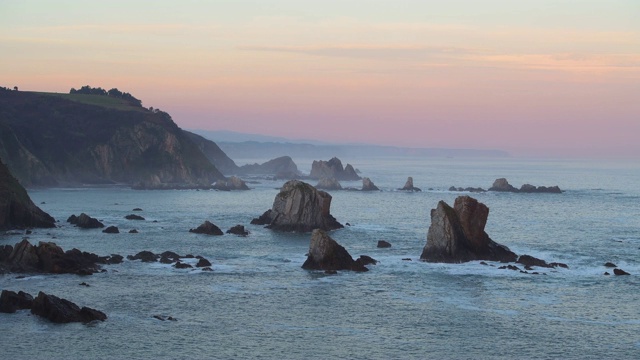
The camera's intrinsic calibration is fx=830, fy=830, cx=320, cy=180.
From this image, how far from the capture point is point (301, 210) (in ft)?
397

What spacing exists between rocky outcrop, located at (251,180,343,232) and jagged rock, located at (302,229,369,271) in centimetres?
3309

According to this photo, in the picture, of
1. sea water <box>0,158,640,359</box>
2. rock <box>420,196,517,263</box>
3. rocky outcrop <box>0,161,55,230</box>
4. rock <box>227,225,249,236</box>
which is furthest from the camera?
rock <box>227,225,249,236</box>

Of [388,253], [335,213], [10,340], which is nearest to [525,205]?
[335,213]

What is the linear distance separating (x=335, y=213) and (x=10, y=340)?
331ft

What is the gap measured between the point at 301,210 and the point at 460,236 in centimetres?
3542

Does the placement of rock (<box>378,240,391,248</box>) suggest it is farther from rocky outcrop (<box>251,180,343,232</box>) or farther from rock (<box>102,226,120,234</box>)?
rock (<box>102,226,120,234</box>)

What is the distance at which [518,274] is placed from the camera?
83.5m

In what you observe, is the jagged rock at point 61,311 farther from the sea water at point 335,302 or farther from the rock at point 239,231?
the rock at point 239,231

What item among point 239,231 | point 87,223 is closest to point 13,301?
point 239,231

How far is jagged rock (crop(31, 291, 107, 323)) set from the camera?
61.5m

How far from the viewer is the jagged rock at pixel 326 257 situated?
281 feet

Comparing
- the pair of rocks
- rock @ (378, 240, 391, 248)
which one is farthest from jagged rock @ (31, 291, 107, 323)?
rock @ (378, 240, 391, 248)

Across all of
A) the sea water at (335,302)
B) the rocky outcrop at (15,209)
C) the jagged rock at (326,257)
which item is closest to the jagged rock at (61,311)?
the sea water at (335,302)

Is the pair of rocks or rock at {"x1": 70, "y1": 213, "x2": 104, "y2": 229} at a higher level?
rock at {"x1": 70, "y1": 213, "x2": 104, "y2": 229}
